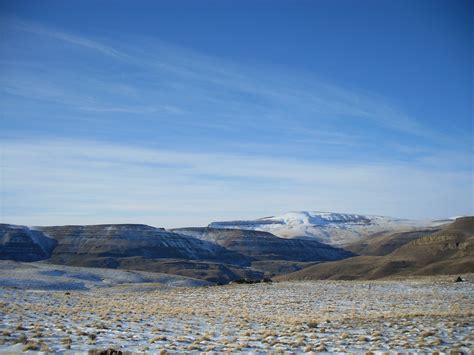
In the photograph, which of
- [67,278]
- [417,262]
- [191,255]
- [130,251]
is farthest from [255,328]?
[191,255]

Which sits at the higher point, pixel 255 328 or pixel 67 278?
pixel 255 328

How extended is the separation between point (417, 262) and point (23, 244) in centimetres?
12956

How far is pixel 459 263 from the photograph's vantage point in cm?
7769

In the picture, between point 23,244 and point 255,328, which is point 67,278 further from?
point 23,244

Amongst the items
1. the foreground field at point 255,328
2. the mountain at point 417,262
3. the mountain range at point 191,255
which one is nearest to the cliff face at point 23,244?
the mountain range at point 191,255

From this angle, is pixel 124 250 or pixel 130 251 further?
pixel 124 250

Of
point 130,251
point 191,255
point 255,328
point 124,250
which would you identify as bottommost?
point 191,255

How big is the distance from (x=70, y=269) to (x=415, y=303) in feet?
197

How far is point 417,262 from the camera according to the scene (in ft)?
313

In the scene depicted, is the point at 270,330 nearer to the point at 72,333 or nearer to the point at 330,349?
the point at 330,349

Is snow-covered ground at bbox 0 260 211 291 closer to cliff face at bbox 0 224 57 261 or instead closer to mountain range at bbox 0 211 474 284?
mountain range at bbox 0 211 474 284

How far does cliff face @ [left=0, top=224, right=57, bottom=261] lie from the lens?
150 metres

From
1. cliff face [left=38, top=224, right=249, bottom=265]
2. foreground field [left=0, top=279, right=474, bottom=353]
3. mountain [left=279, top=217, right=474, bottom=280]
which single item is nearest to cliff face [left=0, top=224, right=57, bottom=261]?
cliff face [left=38, top=224, right=249, bottom=265]

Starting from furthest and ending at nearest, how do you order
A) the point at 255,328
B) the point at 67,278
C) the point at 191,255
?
the point at 191,255, the point at 67,278, the point at 255,328
